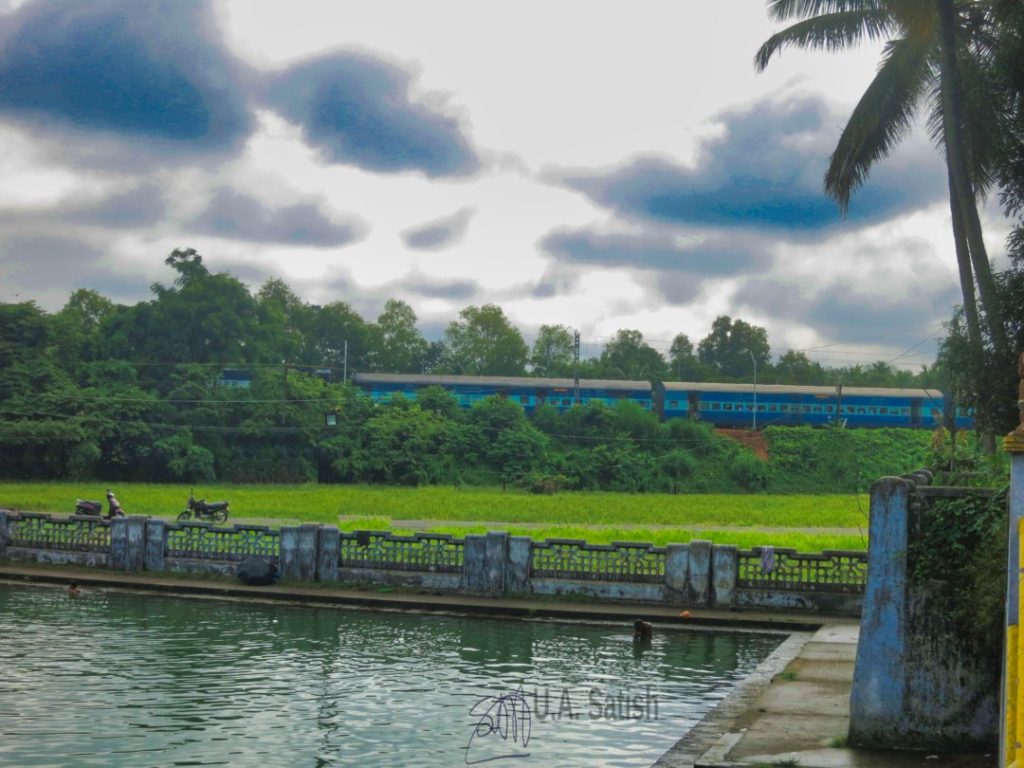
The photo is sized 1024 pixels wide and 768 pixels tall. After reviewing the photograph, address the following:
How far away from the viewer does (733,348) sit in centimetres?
10200

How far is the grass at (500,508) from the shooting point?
35.3 m

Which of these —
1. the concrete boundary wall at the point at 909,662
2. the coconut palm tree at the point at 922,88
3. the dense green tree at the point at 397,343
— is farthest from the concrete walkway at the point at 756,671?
the dense green tree at the point at 397,343

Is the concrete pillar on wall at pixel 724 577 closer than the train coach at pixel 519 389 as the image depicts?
Yes

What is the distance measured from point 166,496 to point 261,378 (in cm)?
1863

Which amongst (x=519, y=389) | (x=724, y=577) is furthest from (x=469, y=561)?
(x=519, y=389)

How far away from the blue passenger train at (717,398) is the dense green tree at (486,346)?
1857 cm

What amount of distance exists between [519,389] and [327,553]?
52762 millimetres

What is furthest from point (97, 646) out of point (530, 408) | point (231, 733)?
point (530, 408)

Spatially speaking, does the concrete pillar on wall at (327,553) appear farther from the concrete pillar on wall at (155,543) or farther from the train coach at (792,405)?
the train coach at (792,405)

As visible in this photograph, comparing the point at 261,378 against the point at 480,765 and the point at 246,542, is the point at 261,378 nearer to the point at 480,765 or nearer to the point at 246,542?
the point at 246,542

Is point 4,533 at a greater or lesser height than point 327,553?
lesser

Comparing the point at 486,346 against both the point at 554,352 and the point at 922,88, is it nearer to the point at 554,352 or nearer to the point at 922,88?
the point at 554,352

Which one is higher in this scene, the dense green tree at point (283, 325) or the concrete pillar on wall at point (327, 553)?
the dense green tree at point (283, 325)

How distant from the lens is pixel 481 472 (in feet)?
213
